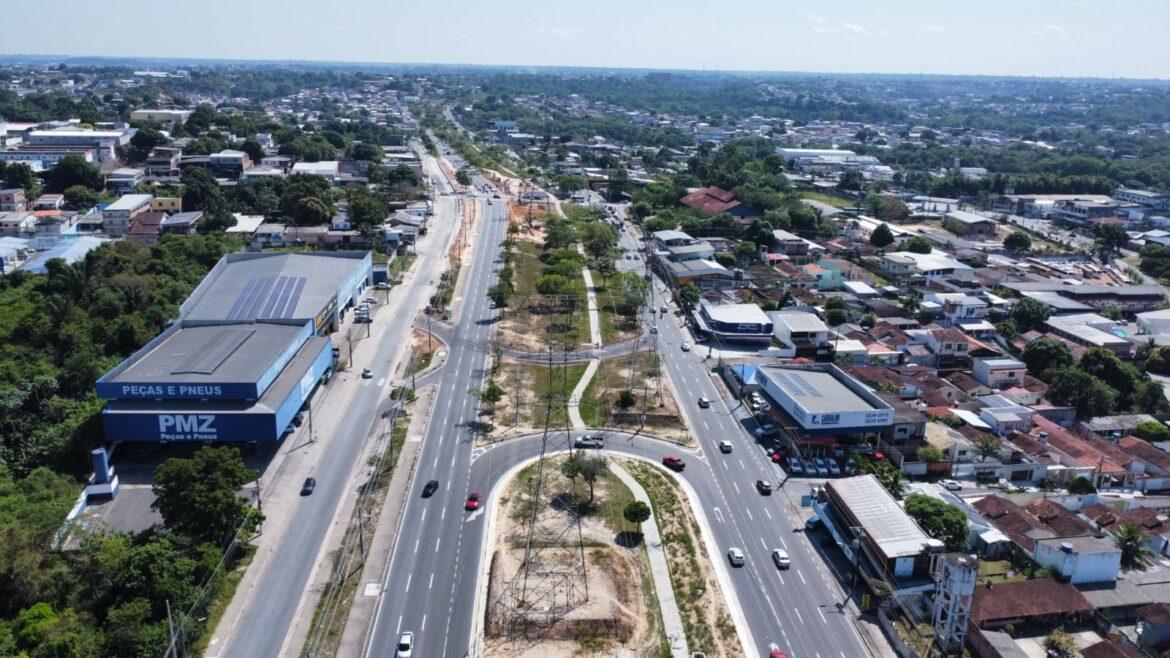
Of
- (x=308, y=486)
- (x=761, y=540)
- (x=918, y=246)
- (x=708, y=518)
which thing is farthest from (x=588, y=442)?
(x=918, y=246)

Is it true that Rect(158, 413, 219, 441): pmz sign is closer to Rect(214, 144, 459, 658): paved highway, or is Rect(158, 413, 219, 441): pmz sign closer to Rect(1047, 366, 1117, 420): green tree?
Rect(214, 144, 459, 658): paved highway

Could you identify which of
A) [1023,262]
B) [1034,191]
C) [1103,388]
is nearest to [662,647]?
[1103,388]

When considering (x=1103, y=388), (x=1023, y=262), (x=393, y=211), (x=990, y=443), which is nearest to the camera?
(x=990, y=443)

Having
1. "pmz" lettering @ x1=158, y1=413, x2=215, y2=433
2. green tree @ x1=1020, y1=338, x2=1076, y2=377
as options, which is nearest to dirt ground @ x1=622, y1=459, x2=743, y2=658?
"pmz" lettering @ x1=158, y1=413, x2=215, y2=433

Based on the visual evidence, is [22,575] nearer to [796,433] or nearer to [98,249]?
[796,433]

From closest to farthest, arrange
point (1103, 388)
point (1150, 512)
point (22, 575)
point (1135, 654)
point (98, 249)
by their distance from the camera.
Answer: point (1135, 654), point (22, 575), point (1150, 512), point (1103, 388), point (98, 249)

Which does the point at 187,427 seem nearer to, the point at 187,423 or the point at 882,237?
the point at 187,423

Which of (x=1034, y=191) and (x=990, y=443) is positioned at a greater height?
(x=1034, y=191)
